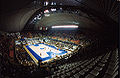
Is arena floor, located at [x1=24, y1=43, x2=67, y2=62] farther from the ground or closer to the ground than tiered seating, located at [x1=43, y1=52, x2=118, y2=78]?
closer to the ground

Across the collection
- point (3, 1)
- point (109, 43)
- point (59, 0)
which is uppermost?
point (59, 0)

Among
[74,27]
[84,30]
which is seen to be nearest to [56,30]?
[74,27]

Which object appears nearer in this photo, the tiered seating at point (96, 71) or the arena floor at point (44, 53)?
the tiered seating at point (96, 71)

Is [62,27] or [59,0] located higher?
[59,0]

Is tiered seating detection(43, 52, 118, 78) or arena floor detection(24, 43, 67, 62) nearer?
tiered seating detection(43, 52, 118, 78)

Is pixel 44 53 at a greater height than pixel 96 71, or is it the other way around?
pixel 96 71

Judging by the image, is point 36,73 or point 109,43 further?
point 109,43

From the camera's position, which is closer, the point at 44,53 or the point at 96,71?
the point at 96,71

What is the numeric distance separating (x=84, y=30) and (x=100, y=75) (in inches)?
942

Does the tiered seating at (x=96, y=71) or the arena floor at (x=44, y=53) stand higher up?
the tiered seating at (x=96, y=71)

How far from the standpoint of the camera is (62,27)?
109ft

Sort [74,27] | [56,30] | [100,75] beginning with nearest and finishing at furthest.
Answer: [100,75] → [74,27] → [56,30]

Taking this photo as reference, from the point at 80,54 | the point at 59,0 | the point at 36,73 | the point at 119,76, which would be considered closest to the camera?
the point at 119,76

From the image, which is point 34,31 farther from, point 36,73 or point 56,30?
point 36,73
